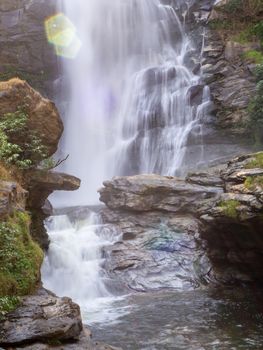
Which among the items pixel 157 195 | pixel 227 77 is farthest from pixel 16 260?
pixel 227 77

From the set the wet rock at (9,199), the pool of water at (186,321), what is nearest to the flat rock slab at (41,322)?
the wet rock at (9,199)

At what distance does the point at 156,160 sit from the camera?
2528 centimetres

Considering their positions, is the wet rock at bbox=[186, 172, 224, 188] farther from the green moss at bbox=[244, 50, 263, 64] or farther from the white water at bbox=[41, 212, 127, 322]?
the green moss at bbox=[244, 50, 263, 64]

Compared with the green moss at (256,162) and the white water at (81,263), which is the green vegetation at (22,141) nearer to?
the white water at (81,263)

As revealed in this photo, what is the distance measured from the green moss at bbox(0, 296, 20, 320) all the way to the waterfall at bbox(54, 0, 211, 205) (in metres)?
16.8

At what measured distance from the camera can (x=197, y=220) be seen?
1647 centimetres

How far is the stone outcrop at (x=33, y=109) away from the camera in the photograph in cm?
1219

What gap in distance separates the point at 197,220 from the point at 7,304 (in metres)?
10.5

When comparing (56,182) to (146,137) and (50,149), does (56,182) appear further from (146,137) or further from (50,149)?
(146,137)

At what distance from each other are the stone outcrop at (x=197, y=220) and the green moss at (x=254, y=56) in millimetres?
11837

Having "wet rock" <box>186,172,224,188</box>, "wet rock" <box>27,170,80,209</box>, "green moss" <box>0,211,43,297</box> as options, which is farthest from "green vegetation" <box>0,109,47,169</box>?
"wet rock" <box>186,172,224,188</box>

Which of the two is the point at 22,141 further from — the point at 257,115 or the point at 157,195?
the point at 257,115

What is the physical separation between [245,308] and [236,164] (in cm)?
546

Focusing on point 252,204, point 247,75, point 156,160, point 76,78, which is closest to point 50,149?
point 252,204
